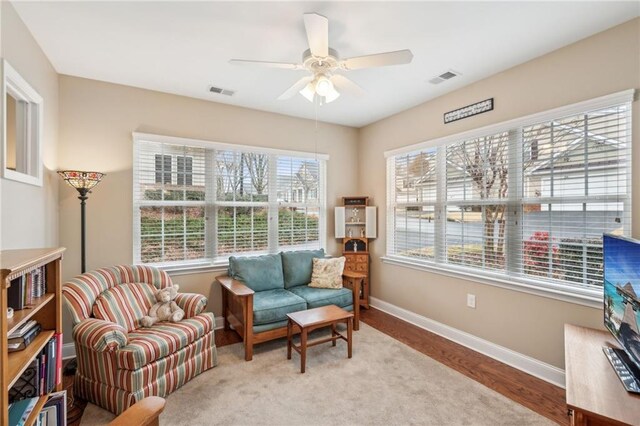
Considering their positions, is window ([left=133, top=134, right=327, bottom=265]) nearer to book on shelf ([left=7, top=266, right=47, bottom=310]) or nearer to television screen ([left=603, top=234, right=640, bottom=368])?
book on shelf ([left=7, top=266, right=47, bottom=310])

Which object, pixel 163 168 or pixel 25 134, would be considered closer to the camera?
pixel 25 134

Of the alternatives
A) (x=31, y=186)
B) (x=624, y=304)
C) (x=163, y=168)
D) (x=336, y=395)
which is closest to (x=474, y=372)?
(x=336, y=395)

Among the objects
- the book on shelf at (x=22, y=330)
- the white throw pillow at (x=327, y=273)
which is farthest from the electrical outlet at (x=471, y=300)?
the book on shelf at (x=22, y=330)

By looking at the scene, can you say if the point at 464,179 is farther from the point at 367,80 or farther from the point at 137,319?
the point at 137,319

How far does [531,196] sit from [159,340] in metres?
3.37

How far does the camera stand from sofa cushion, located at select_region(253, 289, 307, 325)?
293cm

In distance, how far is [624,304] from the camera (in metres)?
1.58

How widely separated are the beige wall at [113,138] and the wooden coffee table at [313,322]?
1.28 metres

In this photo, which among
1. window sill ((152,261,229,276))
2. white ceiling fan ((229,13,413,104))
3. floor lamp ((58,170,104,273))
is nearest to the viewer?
white ceiling fan ((229,13,413,104))

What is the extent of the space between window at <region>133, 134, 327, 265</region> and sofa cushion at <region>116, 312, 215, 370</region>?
43.2 inches

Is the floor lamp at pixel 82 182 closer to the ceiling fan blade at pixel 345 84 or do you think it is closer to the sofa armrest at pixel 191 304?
the sofa armrest at pixel 191 304

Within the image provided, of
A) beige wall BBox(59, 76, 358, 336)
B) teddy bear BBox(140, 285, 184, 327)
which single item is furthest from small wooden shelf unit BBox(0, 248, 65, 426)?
beige wall BBox(59, 76, 358, 336)

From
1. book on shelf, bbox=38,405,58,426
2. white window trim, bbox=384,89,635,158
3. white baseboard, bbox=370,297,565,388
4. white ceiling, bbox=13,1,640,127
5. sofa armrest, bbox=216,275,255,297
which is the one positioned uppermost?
white ceiling, bbox=13,1,640,127

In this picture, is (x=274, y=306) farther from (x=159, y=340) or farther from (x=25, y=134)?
(x=25, y=134)
